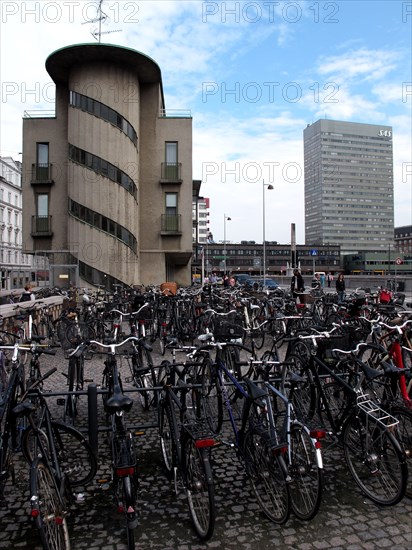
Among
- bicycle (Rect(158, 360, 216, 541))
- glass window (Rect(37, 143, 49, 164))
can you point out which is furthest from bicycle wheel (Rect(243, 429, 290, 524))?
glass window (Rect(37, 143, 49, 164))

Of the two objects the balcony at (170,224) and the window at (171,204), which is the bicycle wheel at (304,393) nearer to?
the balcony at (170,224)

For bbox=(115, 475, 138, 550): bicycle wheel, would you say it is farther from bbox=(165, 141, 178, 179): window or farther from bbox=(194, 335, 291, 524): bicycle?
bbox=(165, 141, 178, 179): window

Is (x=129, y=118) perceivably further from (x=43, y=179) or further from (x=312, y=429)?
(x=312, y=429)

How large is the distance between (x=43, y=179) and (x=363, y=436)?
30966mm

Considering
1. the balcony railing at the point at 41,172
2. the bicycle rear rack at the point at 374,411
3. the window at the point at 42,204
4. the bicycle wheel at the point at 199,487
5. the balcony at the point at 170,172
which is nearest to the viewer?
the bicycle wheel at the point at 199,487

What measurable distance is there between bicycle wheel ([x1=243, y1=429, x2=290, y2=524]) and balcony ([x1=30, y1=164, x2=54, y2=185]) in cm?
3031

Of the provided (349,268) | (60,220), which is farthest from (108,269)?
(349,268)

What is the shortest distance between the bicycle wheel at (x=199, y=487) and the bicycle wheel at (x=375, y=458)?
1.43 metres

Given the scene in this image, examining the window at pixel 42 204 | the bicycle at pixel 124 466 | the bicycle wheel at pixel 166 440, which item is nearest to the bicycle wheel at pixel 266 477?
the bicycle wheel at pixel 166 440

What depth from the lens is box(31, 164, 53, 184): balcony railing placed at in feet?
103

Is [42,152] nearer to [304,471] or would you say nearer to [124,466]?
[124,466]

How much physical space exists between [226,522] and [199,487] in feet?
1.50

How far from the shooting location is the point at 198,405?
5.17m

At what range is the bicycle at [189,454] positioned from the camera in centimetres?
334
